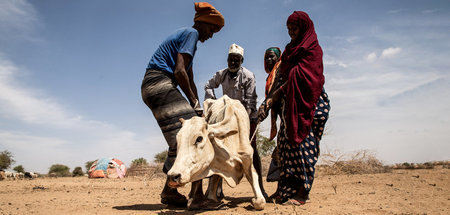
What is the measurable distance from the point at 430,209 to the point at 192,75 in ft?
12.5

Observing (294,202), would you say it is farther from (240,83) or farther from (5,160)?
(5,160)

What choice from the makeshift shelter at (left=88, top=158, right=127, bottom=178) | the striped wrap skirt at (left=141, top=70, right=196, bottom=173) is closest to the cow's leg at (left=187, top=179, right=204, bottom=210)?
the striped wrap skirt at (left=141, top=70, right=196, bottom=173)

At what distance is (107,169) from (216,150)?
36.7 ft

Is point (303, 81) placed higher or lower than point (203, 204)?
higher

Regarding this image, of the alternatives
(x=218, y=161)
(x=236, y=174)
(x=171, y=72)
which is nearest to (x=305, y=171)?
(x=236, y=174)

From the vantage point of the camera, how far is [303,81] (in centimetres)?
469

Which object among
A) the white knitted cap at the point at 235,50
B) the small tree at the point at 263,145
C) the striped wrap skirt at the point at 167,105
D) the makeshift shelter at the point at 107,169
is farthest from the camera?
the small tree at the point at 263,145

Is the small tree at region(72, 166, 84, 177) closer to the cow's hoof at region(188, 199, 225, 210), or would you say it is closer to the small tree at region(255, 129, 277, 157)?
the small tree at region(255, 129, 277, 157)

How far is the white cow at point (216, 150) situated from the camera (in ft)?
11.4

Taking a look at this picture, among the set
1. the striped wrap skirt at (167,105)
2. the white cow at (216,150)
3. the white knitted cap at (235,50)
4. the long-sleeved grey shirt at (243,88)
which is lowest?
the white cow at (216,150)

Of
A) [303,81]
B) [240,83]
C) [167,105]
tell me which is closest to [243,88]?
[240,83]

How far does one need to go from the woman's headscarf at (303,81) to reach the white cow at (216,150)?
74 cm

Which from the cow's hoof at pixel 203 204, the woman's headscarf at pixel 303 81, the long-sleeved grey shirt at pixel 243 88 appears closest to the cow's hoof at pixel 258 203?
the cow's hoof at pixel 203 204

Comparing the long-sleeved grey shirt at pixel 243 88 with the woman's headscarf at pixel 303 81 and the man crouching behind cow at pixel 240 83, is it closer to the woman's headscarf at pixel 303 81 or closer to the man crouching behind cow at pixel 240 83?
the man crouching behind cow at pixel 240 83
